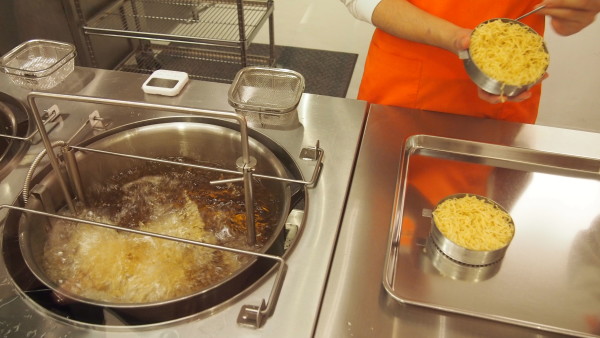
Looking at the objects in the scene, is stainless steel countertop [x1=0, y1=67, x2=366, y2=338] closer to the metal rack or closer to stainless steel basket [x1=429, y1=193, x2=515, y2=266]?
stainless steel basket [x1=429, y1=193, x2=515, y2=266]

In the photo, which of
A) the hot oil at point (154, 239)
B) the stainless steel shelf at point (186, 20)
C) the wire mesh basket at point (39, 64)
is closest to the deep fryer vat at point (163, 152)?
the hot oil at point (154, 239)

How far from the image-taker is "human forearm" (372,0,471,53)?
1035mm

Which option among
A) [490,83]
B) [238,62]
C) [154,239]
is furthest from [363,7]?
[238,62]

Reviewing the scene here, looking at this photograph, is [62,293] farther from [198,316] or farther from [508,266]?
[508,266]

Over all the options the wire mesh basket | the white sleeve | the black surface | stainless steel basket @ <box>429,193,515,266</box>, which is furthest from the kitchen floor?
stainless steel basket @ <box>429,193,515,266</box>

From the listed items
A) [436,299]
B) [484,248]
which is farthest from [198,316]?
[484,248]

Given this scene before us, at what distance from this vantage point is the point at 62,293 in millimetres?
720

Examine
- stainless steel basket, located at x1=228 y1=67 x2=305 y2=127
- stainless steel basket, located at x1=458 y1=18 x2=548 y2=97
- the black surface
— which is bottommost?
the black surface

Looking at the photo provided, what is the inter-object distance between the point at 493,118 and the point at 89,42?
2.22m

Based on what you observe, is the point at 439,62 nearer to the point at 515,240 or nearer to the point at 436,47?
the point at 436,47

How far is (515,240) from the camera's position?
2.89ft

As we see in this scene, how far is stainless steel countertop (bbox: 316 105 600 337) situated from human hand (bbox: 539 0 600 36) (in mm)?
261

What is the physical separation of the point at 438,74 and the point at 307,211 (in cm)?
62

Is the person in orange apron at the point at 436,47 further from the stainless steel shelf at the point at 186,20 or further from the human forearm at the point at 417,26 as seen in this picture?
the stainless steel shelf at the point at 186,20
